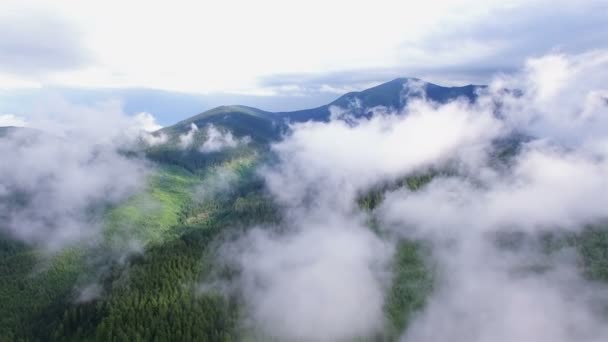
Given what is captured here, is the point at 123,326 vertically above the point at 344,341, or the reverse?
the point at 123,326

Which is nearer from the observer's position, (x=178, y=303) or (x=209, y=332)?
(x=209, y=332)

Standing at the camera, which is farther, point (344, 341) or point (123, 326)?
point (344, 341)

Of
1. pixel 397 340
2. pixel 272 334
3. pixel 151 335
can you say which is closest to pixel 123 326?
pixel 151 335

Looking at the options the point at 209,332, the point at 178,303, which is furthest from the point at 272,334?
the point at 178,303

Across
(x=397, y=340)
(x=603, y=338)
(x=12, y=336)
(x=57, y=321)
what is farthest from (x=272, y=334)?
(x=603, y=338)

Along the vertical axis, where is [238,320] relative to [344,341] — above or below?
above

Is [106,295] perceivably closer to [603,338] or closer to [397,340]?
[397,340]

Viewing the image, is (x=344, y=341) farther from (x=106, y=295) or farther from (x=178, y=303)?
(x=106, y=295)

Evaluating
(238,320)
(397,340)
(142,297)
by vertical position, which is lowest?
Answer: (397,340)
